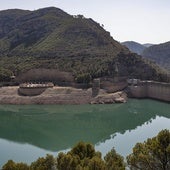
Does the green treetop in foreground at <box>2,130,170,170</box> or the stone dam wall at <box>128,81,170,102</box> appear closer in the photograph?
the green treetop in foreground at <box>2,130,170,170</box>

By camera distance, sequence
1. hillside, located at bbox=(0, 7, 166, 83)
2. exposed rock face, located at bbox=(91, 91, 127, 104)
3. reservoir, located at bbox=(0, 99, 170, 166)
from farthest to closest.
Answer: hillside, located at bbox=(0, 7, 166, 83)
exposed rock face, located at bbox=(91, 91, 127, 104)
reservoir, located at bbox=(0, 99, 170, 166)

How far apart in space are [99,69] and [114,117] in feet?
57.6

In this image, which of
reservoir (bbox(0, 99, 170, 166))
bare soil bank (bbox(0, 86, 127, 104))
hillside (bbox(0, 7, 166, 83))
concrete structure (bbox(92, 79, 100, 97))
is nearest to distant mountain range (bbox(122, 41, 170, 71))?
hillside (bbox(0, 7, 166, 83))

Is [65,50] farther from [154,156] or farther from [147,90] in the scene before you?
[154,156]

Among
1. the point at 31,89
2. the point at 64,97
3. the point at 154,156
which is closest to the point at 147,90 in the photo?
the point at 64,97

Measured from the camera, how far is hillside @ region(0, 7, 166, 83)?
212 ft

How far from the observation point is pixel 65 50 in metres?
76.8

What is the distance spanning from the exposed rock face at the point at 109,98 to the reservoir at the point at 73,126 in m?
1.45

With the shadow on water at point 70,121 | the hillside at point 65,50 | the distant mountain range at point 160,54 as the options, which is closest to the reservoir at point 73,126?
the shadow on water at point 70,121

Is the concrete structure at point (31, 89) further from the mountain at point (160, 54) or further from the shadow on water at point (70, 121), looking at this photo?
the mountain at point (160, 54)

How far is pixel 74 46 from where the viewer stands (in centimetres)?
7850

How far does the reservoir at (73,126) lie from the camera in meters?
32.5

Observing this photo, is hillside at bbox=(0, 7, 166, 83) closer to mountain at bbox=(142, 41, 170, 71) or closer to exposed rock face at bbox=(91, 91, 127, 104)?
exposed rock face at bbox=(91, 91, 127, 104)

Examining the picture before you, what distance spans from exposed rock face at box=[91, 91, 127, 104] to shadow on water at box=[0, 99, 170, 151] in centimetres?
133
